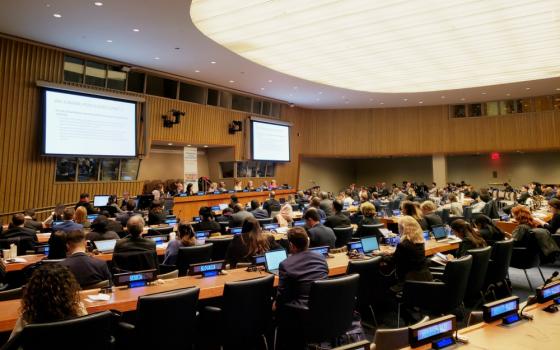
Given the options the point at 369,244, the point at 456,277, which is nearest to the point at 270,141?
the point at 369,244

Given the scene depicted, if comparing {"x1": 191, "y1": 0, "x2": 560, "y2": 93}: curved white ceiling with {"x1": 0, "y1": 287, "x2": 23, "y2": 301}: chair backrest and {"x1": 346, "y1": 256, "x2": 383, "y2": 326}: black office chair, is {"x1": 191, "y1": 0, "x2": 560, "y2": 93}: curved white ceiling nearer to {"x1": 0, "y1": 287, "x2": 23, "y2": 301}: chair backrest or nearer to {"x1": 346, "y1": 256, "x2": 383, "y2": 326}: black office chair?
{"x1": 346, "y1": 256, "x2": 383, "y2": 326}: black office chair

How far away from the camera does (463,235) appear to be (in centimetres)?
470

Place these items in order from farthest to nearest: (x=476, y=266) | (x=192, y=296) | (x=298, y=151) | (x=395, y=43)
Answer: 1. (x=298, y=151)
2. (x=395, y=43)
3. (x=476, y=266)
4. (x=192, y=296)

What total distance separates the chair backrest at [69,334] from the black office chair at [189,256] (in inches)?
95.7

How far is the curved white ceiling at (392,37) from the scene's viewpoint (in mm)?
8836

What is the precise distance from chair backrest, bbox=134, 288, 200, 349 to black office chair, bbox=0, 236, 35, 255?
3675mm

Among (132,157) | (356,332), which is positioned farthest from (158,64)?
(356,332)

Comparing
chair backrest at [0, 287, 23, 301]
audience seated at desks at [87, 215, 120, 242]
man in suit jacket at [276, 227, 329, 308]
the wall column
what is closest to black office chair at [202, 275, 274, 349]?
man in suit jacket at [276, 227, 329, 308]

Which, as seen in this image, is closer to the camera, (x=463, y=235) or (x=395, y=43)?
(x=463, y=235)

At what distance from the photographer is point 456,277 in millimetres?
3781

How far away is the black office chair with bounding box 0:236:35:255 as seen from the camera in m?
5.21

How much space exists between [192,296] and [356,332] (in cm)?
151

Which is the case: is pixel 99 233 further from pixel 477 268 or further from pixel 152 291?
pixel 477 268

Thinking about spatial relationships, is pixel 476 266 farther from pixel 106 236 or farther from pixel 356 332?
pixel 106 236
